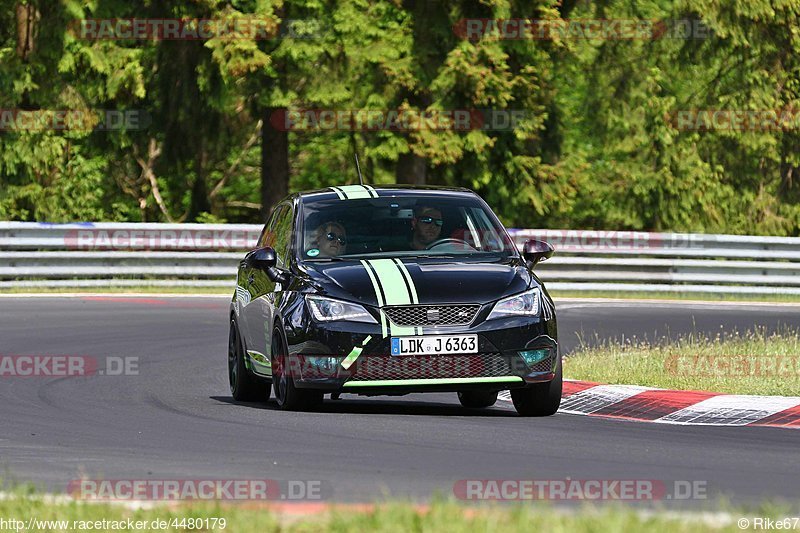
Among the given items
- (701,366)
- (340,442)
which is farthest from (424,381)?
(701,366)

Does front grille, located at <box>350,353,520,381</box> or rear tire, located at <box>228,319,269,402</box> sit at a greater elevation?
front grille, located at <box>350,353,520,381</box>

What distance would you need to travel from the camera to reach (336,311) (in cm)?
1145

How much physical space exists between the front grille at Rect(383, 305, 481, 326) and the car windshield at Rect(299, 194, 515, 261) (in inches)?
39.2

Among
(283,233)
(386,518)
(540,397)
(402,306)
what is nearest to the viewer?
(386,518)

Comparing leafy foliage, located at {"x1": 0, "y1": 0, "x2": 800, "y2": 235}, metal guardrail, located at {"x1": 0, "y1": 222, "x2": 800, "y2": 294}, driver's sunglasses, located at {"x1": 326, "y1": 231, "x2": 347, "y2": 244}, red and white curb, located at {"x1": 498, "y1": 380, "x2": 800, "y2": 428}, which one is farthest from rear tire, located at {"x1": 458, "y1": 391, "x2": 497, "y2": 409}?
leafy foliage, located at {"x1": 0, "y1": 0, "x2": 800, "y2": 235}

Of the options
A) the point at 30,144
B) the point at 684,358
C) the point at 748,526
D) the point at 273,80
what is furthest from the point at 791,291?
the point at 748,526

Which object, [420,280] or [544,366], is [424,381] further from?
[544,366]

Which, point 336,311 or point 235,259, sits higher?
point 336,311

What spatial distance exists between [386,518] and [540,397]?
5476 millimetres

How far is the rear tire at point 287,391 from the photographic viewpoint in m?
11.9

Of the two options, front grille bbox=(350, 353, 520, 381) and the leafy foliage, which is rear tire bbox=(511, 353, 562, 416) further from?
the leafy foliage

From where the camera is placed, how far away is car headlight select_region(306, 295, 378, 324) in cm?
1134

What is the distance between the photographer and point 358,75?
3531 centimetres

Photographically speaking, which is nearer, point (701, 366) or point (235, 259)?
point (701, 366)
